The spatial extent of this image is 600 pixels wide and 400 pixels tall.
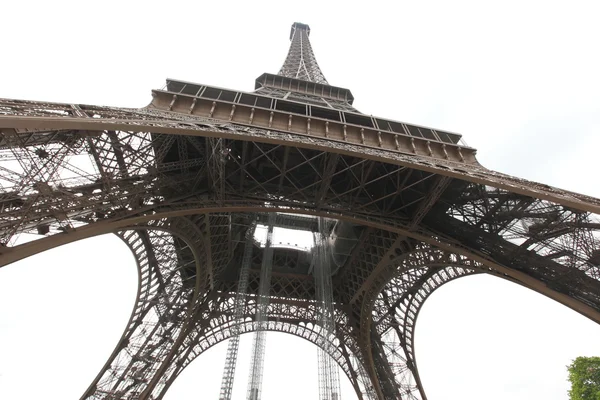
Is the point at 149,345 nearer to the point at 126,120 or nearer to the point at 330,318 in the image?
the point at 330,318

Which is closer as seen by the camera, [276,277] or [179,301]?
[179,301]

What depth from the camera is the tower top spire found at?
3186 centimetres

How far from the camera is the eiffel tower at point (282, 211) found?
31.4 feet

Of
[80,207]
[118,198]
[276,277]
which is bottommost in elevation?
[80,207]

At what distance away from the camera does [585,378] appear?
73.8 feet

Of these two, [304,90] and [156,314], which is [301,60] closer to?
[304,90]

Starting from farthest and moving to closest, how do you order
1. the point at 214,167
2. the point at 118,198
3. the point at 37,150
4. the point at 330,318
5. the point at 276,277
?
the point at 276,277
the point at 330,318
the point at 214,167
the point at 118,198
the point at 37,150

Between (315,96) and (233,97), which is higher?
(315,96)

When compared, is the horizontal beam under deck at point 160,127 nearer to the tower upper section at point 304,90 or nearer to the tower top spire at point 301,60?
the tower upper section at point 304,90

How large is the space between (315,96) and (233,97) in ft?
31.4

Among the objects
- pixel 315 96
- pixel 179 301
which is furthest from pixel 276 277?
pixel 315 96

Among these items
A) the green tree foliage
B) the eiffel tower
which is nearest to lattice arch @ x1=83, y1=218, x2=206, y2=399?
the eiffel tower

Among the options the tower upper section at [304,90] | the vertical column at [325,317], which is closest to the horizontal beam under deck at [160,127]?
the vertical column at [325,317]

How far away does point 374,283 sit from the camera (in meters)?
20.9
